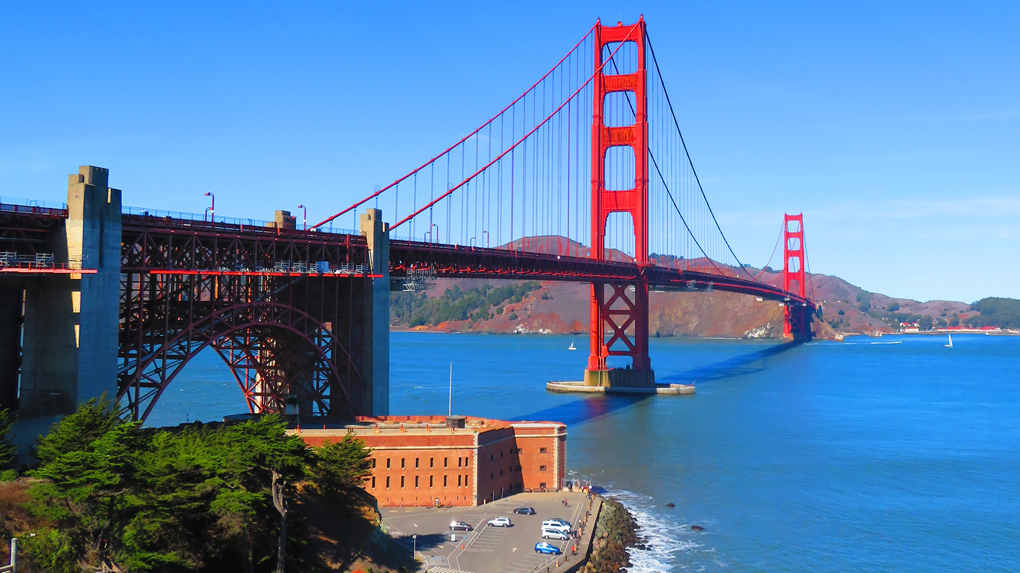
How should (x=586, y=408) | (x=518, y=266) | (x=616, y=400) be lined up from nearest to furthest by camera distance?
1. (x=518, y=266)
2. (x=586, y=408)
3. (x=616, y=400)

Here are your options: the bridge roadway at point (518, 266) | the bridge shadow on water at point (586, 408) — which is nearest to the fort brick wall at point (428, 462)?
the bridge roadway at point (518, 266)

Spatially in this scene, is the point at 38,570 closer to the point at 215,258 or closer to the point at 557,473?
the point at 215,258

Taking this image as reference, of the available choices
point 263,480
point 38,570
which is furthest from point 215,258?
point 38,570

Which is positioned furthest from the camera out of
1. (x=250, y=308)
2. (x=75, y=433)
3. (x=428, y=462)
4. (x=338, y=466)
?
(x=250, y=308)

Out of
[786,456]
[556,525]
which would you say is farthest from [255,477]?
[786,456]

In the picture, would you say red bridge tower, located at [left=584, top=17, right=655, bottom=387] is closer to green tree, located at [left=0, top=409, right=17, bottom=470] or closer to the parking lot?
the parking lot

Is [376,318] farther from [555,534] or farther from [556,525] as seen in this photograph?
[555,534]
